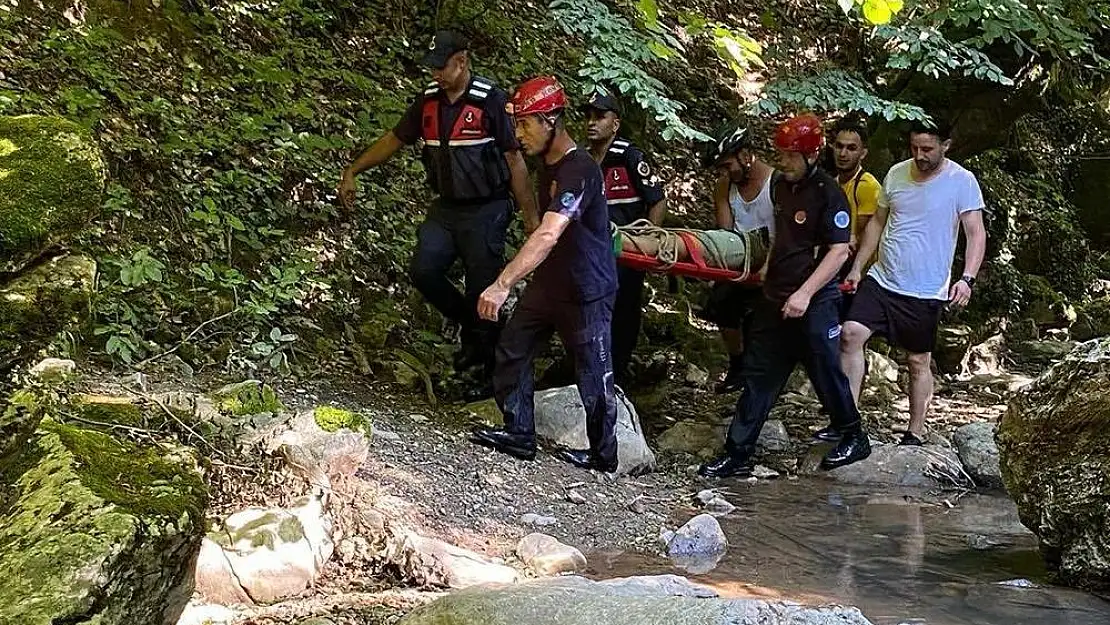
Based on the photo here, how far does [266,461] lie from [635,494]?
7.51ft

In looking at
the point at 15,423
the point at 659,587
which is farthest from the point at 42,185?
the point at 659,587

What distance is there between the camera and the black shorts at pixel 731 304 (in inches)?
293

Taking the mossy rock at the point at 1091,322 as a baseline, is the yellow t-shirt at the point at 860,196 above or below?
above

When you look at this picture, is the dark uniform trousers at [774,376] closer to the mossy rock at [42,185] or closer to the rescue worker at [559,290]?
the rescue worker at [559,290]

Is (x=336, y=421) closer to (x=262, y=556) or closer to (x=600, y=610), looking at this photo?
(x=262, y=556)

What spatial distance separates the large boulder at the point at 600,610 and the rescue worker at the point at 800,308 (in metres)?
3.25

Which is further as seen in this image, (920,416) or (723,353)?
(723,353)

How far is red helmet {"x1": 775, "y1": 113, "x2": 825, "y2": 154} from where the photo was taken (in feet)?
19.9

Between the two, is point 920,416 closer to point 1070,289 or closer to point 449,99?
point 449,99

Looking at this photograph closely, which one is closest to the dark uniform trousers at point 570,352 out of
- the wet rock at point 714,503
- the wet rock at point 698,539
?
the wet rock at point 714,503

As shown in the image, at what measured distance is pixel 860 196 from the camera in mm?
7020

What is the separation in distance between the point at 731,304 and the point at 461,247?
2.32 m

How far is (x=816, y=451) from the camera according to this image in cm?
685

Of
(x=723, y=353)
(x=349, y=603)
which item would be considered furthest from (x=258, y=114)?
(x=349, y=603)
